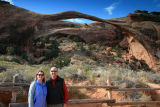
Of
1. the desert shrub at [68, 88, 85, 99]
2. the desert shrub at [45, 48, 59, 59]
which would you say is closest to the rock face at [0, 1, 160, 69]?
the desert shrub at [45, 48, 59, 59]

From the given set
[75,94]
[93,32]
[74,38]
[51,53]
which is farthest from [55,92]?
[93,32]

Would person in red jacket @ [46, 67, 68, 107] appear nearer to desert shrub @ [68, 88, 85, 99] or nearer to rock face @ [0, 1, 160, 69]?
desert shrub @ [68, 88, 85, 99]

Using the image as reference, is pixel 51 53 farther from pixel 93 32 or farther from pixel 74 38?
pixel 93 32

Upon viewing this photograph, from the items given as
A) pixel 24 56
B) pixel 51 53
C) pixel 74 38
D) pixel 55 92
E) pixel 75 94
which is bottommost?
pixel 75 94

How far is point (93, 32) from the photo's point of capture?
66.5 ft

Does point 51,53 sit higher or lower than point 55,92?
higher

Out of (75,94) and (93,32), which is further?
(93,32)

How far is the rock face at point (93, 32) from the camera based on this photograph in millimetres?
11297

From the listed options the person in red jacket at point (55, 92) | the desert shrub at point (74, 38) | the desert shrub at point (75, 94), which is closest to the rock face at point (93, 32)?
the desert shrub at point (74, 38)

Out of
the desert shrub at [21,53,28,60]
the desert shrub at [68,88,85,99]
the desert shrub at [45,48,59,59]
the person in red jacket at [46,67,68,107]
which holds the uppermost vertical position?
the desert shrub at [45,48,59,59]

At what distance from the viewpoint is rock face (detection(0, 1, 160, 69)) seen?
11.3 metres

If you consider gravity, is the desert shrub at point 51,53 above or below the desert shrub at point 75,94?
above

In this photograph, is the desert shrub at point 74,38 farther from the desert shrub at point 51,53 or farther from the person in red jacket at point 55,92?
the person in red jacket at point 55,92

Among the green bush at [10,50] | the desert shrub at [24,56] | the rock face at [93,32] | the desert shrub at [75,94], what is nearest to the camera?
the desert shrub at [75,94]
